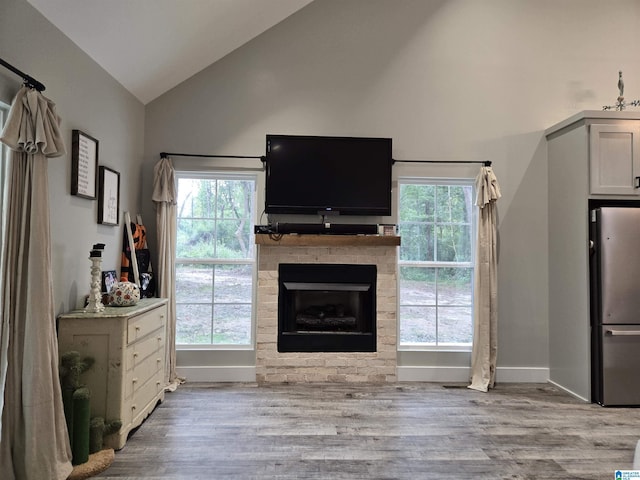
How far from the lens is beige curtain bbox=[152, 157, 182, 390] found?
3.69m

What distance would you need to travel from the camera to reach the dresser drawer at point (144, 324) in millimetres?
2588

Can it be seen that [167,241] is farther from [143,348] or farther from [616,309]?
[616,309]

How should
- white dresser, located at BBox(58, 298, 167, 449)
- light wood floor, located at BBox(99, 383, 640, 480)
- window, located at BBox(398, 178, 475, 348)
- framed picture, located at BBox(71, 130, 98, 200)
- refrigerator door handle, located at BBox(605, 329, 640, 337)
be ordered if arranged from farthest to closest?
window, located at BBox(398, 178, 475, 348) → refrigerator door handle, located at BBox(605, 329, 640, 337) → framed picture, located at BBox(71, 130, 98, 200) → white dresser, located at BBox(58, 298, 167, 449) → light wood floor, located at BBox(99, 383, 640, 480)

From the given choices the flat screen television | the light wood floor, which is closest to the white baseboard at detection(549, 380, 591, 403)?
the light wood floor

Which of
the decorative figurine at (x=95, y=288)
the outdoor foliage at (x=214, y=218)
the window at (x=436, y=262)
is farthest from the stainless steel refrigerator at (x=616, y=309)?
the decorative figurine at (x=95, y=288)

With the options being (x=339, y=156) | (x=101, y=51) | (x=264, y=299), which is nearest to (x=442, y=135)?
(x=339, y=156)

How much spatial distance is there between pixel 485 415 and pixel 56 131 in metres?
3.47

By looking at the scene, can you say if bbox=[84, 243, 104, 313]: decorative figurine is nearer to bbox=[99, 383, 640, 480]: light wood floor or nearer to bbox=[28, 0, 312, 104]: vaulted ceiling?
bbox=[99, 383, 640, 480]: light wood floor

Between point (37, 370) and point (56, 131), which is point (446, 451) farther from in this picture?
point (56, 131)

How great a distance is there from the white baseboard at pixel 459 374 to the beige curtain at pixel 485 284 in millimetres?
144

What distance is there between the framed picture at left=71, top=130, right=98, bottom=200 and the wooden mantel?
1.43 meters

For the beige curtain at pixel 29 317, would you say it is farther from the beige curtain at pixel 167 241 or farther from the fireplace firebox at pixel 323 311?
the fireplace firebox at pixel 323 311

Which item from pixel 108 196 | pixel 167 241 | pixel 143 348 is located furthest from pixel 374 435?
pixel 108 196

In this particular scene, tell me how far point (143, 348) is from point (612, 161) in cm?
407
